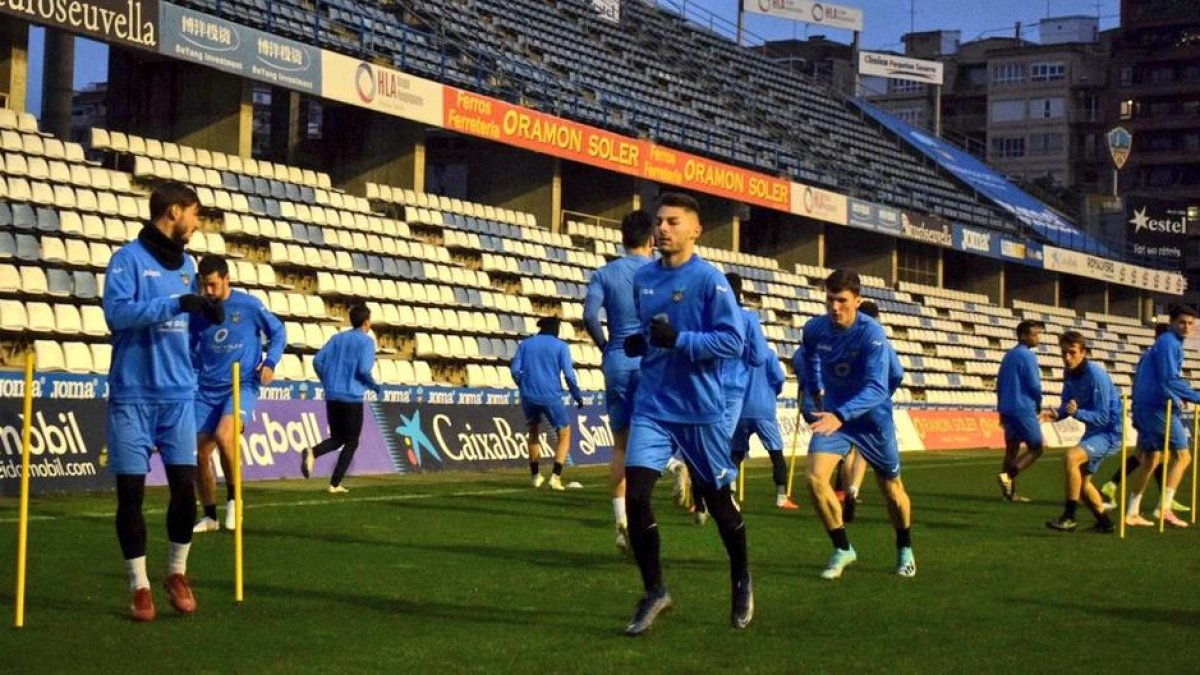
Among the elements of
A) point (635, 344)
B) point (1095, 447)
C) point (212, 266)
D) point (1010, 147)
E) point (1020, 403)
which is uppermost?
point (1010, 147)

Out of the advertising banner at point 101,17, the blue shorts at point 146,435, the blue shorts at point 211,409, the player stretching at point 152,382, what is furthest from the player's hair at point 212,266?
the advertising banner at point 101,17

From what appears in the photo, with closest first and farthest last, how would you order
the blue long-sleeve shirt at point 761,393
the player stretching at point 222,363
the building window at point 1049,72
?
the player stretching at point 222,363
the blue long-sleeve shirt at point 761,393
the building window at point 1049,72

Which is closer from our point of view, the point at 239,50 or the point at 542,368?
the point at 542,368

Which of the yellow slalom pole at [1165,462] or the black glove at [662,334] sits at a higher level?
the black glove at [662,334]

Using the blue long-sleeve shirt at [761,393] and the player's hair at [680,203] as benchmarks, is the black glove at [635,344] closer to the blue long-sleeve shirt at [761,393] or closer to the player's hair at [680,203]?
the player's hair at [680,203]

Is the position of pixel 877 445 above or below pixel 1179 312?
below

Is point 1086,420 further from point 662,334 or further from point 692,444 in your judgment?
point 662,334

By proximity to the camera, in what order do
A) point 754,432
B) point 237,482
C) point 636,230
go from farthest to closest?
point 754,432, point 636,230, point 237,482

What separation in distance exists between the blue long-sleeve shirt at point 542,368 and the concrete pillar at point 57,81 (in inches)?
431

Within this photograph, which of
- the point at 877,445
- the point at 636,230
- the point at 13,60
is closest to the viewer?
the point at 877,445

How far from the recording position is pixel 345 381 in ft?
60.5

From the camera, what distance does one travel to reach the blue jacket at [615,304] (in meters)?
12.5

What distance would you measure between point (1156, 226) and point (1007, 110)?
177 feet

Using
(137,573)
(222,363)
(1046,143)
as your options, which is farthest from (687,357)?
(1046,143)
